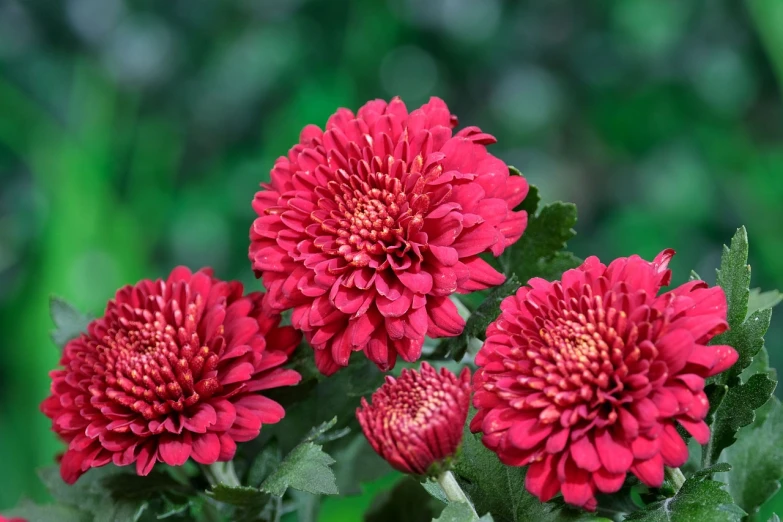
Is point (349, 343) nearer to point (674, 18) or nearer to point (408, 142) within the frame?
point (408, 142)

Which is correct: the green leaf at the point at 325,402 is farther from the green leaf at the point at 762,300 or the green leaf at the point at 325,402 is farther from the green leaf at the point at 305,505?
the green leaf at the point at 762,300

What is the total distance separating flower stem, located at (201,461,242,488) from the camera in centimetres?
44

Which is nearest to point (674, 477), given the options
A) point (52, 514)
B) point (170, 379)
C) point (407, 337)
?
point (407, 337)

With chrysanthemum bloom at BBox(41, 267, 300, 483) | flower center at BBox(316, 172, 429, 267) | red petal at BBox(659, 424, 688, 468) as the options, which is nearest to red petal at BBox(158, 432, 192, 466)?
chrysanthemum bloom at BBox(41, 267, 300, 483)

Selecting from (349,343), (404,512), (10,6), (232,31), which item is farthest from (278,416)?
(10,6)

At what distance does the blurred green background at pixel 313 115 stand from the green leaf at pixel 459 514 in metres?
0.99

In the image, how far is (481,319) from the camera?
408 millimetres

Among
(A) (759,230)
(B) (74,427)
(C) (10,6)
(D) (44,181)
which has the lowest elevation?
(D) (44,181)

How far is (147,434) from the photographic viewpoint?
0.39 meters

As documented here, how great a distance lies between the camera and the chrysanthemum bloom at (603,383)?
32 cm

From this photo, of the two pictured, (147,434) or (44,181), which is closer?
(147,434)

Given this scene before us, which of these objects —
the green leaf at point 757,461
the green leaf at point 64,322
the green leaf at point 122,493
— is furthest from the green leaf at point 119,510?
the green leaf at point 757,461

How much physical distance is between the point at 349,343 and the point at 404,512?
0.59 ft

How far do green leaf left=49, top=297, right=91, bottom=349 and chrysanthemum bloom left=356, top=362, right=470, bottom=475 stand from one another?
0.24m
